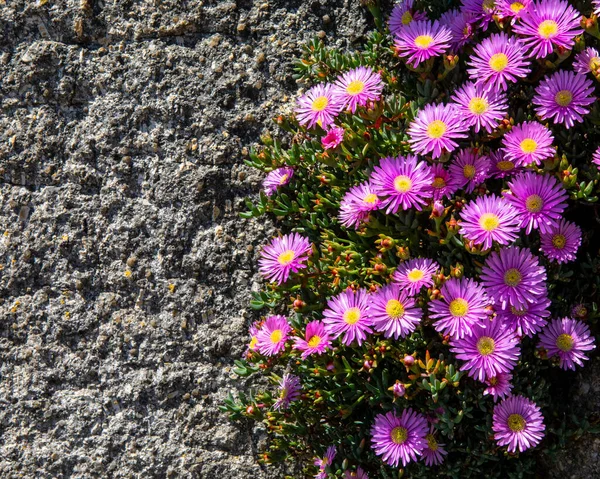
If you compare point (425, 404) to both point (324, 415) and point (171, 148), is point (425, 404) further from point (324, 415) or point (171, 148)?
point (171, 148)

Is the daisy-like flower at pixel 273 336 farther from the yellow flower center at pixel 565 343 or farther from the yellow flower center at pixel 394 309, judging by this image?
the yellow flower center at pixel 565 343

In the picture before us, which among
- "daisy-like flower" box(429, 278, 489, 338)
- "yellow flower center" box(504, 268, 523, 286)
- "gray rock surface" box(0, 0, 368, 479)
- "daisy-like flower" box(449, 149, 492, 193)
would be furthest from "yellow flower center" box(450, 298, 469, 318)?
"gray rock surface" box(0, 0, 368, 479)

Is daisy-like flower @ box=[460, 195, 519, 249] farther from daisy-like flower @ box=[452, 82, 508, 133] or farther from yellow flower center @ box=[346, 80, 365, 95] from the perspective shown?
yellow flower center @ box=[346, 80, 365, 95]

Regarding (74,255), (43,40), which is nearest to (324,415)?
(74,255)

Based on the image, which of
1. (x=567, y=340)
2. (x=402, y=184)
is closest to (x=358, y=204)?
(x=402, y=184)

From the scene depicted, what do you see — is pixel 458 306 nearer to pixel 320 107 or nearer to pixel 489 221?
pixel 489 221

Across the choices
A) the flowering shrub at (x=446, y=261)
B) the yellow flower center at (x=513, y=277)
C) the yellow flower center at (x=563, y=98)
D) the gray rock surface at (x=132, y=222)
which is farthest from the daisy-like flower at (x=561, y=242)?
the gray rock surface at (x=132, y=222)
